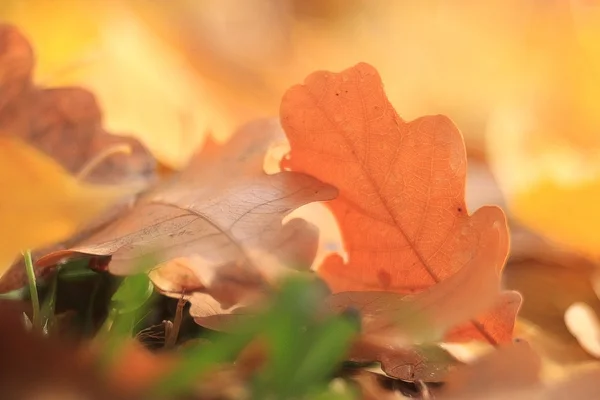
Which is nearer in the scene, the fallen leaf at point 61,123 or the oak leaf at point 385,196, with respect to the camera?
the oak leaf at point 385,196

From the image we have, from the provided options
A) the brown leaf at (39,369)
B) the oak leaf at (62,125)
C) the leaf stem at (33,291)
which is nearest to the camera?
the brown leaf at (39,369)

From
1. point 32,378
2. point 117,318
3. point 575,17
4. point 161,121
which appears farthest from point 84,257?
point 575,17

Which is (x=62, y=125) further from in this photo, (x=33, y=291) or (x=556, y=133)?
(x=556, y=133)

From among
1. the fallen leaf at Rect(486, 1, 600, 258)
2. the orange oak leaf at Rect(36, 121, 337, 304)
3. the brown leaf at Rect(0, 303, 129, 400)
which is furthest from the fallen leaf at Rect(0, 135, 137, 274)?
the fallen leaf at Rect(486, 1, 600, 258)

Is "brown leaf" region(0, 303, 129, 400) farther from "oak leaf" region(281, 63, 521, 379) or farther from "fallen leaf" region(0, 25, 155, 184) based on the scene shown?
"fallen leaf" region(0, 25, 155, 184)

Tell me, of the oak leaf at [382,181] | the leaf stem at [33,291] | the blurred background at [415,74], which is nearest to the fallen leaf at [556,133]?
the blurred background at [415,74]

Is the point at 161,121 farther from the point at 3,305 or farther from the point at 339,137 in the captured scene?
the point at 3,305

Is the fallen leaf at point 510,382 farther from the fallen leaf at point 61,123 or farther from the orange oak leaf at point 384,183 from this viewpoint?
the fallen leaf at point 61,123
